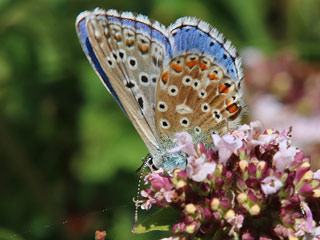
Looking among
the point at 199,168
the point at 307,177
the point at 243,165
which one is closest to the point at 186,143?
the point at 199,168

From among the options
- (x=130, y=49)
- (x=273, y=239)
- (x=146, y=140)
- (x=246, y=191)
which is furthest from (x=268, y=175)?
(x=130, y=49)

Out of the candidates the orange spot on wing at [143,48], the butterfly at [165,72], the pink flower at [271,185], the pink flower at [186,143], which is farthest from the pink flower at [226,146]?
the orange spot on wing at [143,48]

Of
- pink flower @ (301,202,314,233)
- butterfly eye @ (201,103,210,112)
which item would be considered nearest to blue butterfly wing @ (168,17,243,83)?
butterfly eye @ (201,103,210,112)

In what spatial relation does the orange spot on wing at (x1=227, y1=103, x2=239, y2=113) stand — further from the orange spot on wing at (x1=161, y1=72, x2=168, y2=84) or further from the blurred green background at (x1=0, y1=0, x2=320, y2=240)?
the blurred green background at (x1=0, y1=0, x2=320, y2=240)

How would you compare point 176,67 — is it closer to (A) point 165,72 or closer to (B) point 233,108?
(A) point 165,72

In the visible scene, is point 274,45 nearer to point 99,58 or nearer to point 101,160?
point 101,160

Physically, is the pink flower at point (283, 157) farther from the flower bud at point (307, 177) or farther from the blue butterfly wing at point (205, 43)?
the blue butterfly wing at point (205, 43)

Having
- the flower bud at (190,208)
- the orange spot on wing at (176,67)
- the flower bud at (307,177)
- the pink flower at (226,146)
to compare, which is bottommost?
the flower bud at (190,208)
